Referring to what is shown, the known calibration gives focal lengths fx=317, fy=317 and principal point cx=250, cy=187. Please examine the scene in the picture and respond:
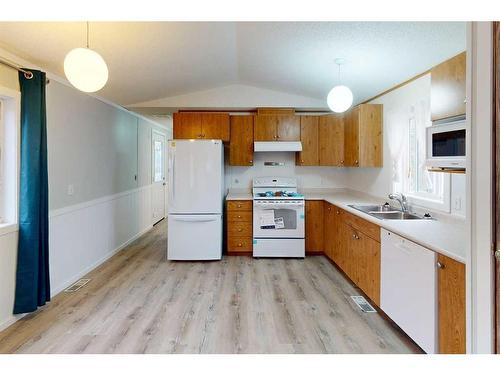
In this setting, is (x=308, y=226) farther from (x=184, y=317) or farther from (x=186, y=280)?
(x=184, y=317)

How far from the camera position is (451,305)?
1775 millimetres

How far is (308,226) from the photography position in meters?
4.61

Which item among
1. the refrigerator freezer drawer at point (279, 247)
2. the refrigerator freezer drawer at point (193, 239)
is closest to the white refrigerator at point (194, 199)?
the refrigerator freezer drawer at point (193, 239)

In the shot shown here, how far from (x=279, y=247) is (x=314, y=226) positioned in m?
0.60

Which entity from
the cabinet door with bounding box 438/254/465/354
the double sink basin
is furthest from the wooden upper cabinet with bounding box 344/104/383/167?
Result: the cabinet door with bounding box 438/254/465/354

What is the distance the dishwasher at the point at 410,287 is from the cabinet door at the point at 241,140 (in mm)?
2670

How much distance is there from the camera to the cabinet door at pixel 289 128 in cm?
480

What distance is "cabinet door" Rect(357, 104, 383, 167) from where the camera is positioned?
4.05m

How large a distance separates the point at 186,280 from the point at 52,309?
4.37 ft

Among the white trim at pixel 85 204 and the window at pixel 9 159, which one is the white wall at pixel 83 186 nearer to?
the white trim at pixel 85 204

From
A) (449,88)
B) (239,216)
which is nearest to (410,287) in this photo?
(449,88)

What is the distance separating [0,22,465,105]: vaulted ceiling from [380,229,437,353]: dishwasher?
5.08ft

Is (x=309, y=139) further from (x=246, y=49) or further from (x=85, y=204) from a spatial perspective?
(x=85, y=204)

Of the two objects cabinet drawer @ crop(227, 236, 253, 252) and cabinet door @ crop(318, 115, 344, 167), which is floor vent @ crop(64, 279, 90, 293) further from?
cabinet door @ crop(318, 115, 344, 167)
